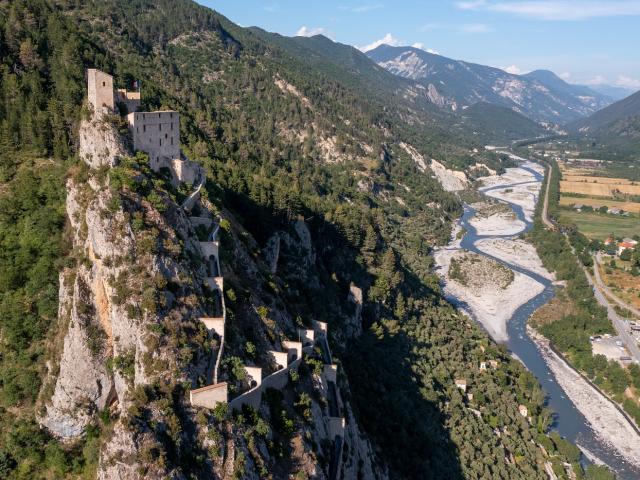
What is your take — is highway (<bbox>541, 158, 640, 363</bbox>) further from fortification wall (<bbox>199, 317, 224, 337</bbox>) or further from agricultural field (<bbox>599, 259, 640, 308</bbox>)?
fortification wall (<bbox>199, 317, 224, 337</bbox>)

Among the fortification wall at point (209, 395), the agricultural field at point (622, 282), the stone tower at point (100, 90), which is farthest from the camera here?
the agricultural field at point (622, 282)

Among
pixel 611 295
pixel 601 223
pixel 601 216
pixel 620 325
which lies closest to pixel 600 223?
pixel 601 223

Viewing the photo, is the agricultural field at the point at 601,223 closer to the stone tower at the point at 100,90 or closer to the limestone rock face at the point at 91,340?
the stone tower at the point at 100,90

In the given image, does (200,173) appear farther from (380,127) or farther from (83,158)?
(380,127)

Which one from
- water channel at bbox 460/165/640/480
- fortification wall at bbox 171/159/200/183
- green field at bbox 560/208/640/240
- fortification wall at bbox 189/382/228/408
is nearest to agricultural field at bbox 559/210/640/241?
green field at bbox 560/208/640/240

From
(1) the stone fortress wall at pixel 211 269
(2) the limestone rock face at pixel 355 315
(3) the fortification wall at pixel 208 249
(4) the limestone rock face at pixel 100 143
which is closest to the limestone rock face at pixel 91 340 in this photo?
(4) the limestone rock face at pixel 100 143
